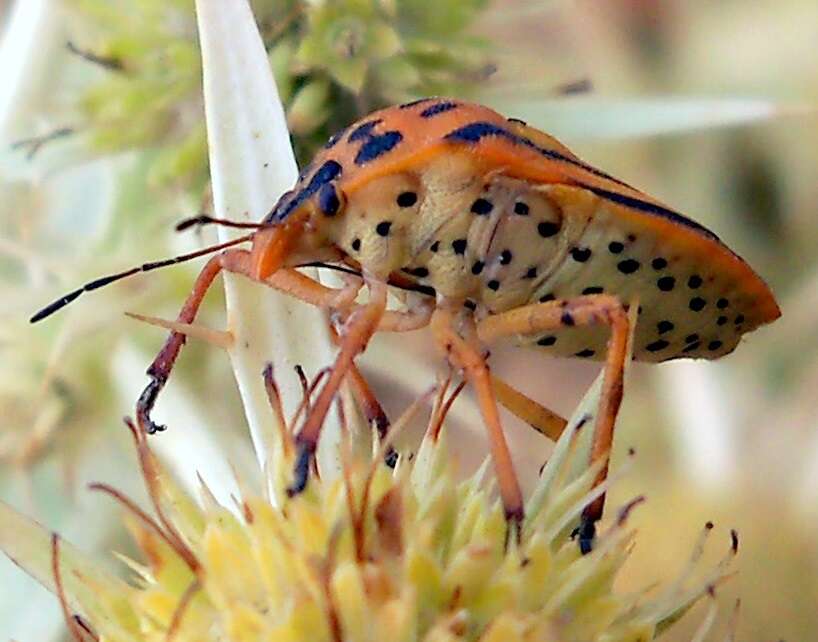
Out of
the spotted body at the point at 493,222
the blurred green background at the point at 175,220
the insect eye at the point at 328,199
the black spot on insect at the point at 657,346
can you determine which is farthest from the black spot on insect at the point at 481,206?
the blurred green background at the point at 175,220

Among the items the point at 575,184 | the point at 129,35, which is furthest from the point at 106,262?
the point at 575,184

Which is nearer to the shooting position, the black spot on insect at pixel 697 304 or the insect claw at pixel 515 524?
the insect claw at pixel 515 524

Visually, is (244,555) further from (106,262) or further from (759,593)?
(759,593)

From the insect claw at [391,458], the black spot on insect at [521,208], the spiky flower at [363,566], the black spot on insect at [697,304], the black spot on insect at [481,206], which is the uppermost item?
the black spot on insect at [697,304]

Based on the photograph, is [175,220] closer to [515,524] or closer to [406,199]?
[406,199]

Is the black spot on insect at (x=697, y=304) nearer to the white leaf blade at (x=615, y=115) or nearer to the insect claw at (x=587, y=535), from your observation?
the insect claw at (x=587, y=535)

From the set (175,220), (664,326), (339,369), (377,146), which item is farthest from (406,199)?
(175,220)

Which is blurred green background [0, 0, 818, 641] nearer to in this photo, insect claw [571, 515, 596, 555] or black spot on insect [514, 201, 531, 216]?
black spot on insect [514, 201, 531, 216]

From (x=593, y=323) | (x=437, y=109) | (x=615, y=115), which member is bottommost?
(x=593, y=323)
